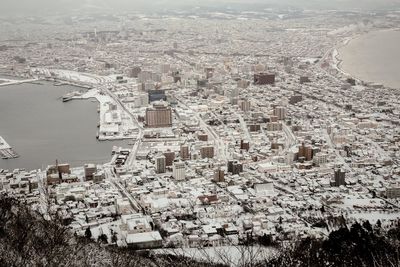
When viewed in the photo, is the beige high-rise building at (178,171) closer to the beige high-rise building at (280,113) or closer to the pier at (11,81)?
the beige high-rise building at (280,113)

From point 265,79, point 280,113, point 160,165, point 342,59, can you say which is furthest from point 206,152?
point 342,59

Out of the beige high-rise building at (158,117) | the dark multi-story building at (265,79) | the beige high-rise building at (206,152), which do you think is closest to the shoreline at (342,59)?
the dark multi-story building at (265,79)

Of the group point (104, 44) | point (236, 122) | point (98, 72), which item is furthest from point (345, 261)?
point (104, 44)

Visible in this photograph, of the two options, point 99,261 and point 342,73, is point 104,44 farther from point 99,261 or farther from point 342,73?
point 99,261

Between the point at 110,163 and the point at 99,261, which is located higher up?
the point at 99,261

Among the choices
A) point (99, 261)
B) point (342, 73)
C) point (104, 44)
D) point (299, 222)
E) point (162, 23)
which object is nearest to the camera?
point (99, 261)
